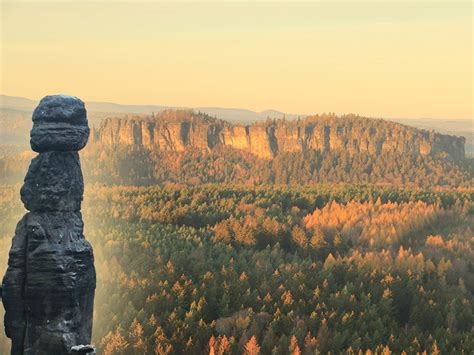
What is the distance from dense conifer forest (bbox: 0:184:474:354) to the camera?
214 feet

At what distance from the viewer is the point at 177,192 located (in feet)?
627

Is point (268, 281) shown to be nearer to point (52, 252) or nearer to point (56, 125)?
point (52, 252)

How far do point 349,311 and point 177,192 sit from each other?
114 meters

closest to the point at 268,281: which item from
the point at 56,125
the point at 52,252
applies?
the point at 52,252

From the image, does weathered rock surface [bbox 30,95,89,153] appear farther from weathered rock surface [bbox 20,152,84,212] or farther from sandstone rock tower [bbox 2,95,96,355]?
weathered rock surface [bbox 20,152,84,212]

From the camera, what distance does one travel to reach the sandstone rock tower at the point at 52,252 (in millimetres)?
28906

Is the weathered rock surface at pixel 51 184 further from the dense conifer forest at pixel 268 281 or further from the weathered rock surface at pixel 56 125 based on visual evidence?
the dense conifer forest at pixel 268 281

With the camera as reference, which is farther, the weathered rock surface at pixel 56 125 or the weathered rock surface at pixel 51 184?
the weathered rock surface at pixel 56 125

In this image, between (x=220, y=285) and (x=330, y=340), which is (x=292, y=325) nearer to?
(x=330, y=340)

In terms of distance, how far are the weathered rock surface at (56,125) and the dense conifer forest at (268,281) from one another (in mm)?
25547

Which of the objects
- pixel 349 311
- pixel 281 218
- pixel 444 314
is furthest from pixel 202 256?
pixel 281 218

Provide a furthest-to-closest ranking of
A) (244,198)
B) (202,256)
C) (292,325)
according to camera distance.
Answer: (244,198) → (202,256) → (292,325)

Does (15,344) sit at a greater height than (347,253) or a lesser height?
greater

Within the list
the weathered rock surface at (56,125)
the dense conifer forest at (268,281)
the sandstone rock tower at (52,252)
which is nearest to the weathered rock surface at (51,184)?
the sandstone rock tower at (52,252)
